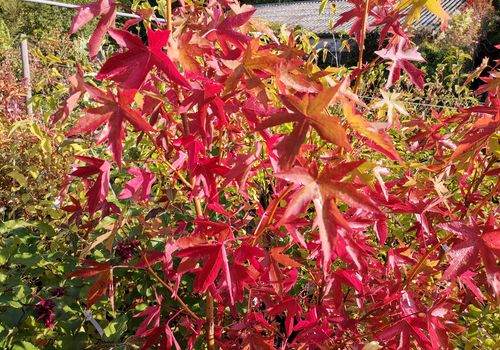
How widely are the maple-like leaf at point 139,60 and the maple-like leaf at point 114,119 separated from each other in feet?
0.10

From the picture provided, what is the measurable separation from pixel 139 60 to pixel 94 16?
159 millimetres

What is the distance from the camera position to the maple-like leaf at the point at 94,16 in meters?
0.88

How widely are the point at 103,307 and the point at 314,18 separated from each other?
28.1 meters

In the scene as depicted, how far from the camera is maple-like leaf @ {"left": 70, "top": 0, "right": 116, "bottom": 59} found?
2.88 feet

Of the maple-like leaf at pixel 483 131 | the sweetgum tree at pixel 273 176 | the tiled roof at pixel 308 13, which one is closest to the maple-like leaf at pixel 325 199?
the sweetgum tree at pixel 273 176

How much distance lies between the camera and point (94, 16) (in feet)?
2.90

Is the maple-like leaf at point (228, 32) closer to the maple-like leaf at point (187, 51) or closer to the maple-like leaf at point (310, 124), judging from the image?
the maple-like leaf at point (187, 51)

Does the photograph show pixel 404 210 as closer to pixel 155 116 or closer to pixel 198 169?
pixel 198 169

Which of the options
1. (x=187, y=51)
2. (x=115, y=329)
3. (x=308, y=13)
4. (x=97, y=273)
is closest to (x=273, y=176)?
(x=187, y=51)

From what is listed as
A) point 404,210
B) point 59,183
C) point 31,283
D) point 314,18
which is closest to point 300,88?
point 404,210

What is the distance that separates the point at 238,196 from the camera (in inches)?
75.8

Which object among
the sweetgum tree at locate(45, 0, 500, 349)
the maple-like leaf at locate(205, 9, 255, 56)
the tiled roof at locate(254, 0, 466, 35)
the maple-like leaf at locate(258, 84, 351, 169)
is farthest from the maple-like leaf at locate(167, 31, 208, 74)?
the tiled roof at locate(254, 0, 466, 35)

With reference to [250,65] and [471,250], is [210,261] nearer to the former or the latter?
[250,65]

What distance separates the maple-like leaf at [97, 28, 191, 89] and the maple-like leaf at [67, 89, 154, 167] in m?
0.03
